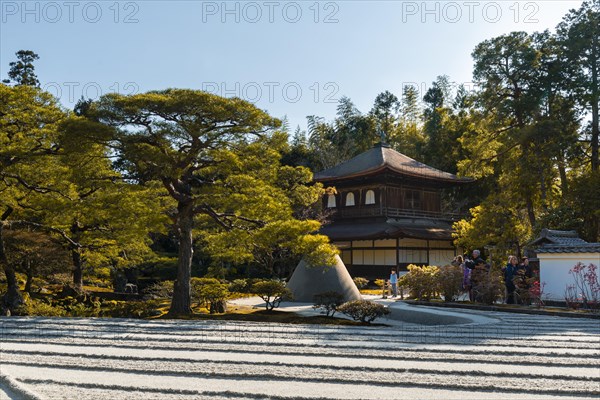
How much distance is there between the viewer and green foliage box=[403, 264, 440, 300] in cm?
1509

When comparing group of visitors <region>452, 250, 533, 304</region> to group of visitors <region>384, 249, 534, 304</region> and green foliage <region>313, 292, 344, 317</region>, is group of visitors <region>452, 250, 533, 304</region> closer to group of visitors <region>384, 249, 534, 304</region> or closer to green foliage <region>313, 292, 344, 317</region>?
group of visitors <region>384, 249, 534, 304</region>

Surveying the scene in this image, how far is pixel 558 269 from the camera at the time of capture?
45.0 feet

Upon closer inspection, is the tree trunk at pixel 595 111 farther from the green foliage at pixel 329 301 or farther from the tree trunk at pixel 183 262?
the tree trunk at pixel 183 262

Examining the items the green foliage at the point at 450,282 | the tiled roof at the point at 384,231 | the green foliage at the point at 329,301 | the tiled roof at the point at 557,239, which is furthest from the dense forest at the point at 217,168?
the tiled roof at the point at 557,239

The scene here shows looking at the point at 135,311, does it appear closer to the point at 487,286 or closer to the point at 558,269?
the point at 487,286

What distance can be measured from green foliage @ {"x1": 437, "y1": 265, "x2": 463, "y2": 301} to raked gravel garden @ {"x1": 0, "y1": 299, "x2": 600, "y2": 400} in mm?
4866

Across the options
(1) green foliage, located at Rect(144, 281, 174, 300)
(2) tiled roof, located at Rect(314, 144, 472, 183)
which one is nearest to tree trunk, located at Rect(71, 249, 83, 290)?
(1) green foliage, located at Rect(144, 281, 174, 300)

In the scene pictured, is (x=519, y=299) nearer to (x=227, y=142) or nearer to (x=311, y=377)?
(x=227, y=142)

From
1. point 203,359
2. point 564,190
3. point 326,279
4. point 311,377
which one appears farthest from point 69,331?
point 564,190

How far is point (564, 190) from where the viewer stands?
2180 cm

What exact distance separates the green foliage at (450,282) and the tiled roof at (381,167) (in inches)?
583

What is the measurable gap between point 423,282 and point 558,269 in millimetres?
3300

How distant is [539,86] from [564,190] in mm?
4334

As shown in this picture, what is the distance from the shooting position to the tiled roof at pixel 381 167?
30.1 metres
